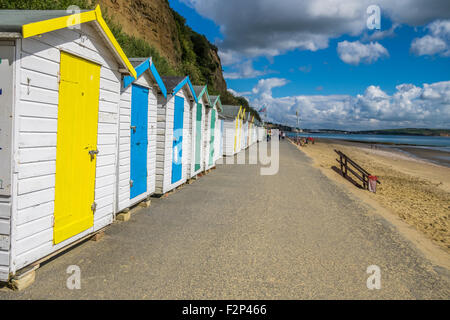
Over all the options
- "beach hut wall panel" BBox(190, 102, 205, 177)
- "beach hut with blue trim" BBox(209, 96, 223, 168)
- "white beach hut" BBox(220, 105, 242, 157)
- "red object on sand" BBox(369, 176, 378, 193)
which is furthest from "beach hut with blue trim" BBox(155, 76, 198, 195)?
"white beach hut" BBox(220, 105, 242, 157)

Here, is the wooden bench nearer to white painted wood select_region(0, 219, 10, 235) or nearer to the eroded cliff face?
white painted wood select_region(0, 219, 10, 235)

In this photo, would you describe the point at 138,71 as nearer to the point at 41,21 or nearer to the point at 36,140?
the point at 41,21

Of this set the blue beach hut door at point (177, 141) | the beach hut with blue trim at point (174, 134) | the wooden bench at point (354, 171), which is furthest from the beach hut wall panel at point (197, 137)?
the wooden bench at point (354, 171)

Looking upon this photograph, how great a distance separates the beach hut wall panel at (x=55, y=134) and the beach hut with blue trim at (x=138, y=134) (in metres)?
0.61

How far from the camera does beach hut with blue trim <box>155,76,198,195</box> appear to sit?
768 centimetres

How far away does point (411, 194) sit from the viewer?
11.1 meters

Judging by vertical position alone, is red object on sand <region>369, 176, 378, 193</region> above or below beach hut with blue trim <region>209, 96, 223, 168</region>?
below

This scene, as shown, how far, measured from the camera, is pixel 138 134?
21.0ft

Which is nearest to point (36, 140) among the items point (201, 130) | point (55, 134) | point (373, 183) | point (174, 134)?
point (55, 134)

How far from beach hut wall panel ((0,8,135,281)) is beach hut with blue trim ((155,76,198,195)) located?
101 inches

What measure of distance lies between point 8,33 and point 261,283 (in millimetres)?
3907

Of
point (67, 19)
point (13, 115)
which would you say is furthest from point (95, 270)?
point (67, 19)

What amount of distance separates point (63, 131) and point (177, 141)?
4.82m
